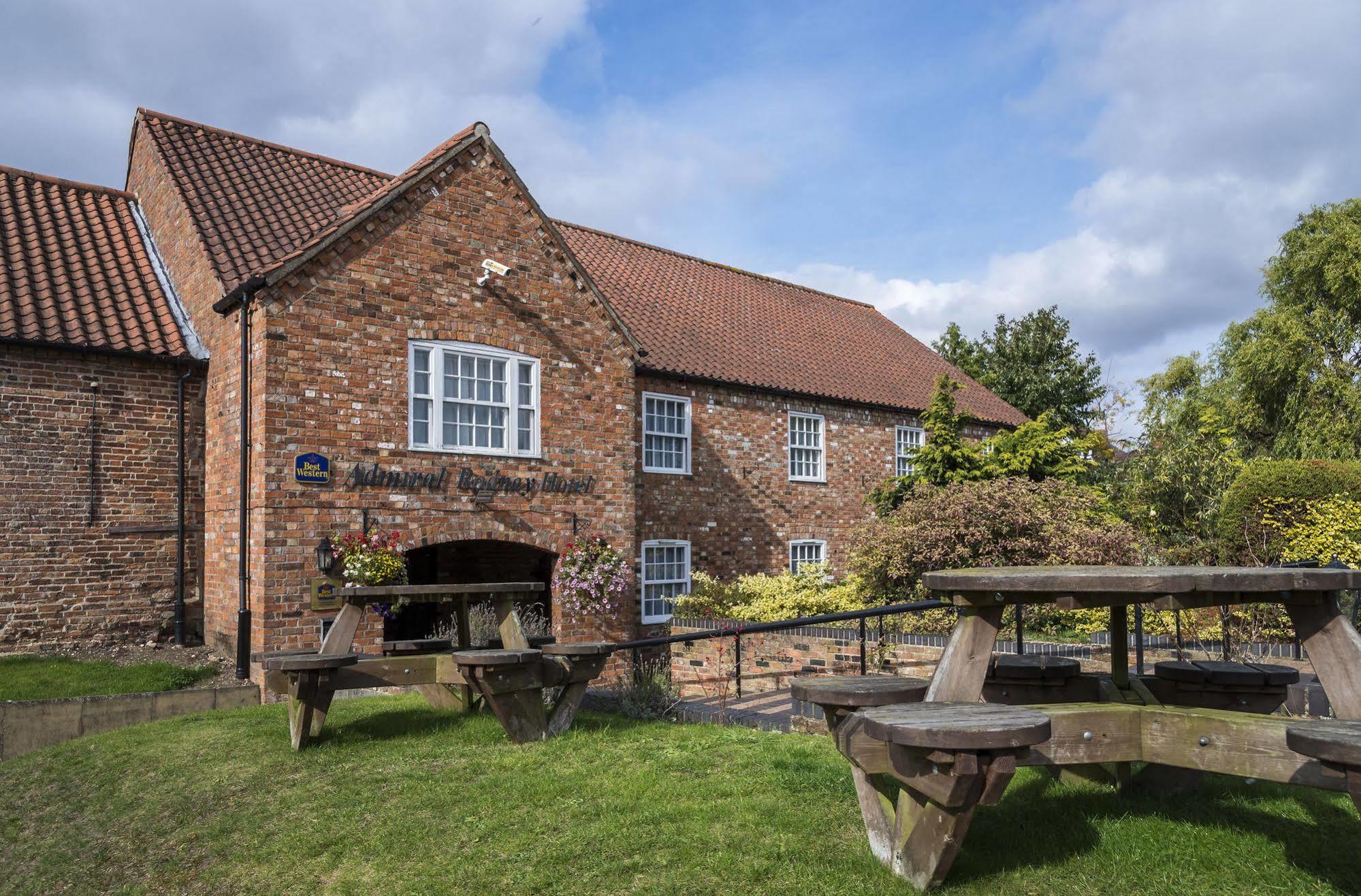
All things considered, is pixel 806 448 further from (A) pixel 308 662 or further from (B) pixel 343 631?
(A) pixel 308 662

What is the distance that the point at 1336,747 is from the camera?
2838mm

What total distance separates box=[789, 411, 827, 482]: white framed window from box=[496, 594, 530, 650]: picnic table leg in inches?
486

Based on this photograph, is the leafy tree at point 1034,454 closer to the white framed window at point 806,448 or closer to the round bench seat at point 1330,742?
the white framed window at point 806,448

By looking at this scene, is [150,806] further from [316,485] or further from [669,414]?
[669,414]

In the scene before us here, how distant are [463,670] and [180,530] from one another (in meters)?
8.01

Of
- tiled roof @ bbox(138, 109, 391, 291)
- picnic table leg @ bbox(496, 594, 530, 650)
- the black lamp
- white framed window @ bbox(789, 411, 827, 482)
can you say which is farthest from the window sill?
white framed window @ bbox(789, 411, 827, 482)

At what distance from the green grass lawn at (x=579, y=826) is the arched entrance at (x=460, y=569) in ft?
27.3

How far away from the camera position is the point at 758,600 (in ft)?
52.3

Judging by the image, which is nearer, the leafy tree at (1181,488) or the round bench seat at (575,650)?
the round bench seat at (575,650)

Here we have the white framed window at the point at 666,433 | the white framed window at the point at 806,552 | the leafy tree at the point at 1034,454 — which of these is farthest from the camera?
the white framed window at the point at 806,552

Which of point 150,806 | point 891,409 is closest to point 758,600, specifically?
point 891,409

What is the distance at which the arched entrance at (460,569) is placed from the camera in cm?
1566

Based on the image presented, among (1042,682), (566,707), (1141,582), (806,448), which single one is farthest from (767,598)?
(1141,582)

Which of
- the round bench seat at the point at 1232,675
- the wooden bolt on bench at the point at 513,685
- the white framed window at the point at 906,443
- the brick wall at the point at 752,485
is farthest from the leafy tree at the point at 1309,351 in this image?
the wooden bolt on bench at the point at 513,685
